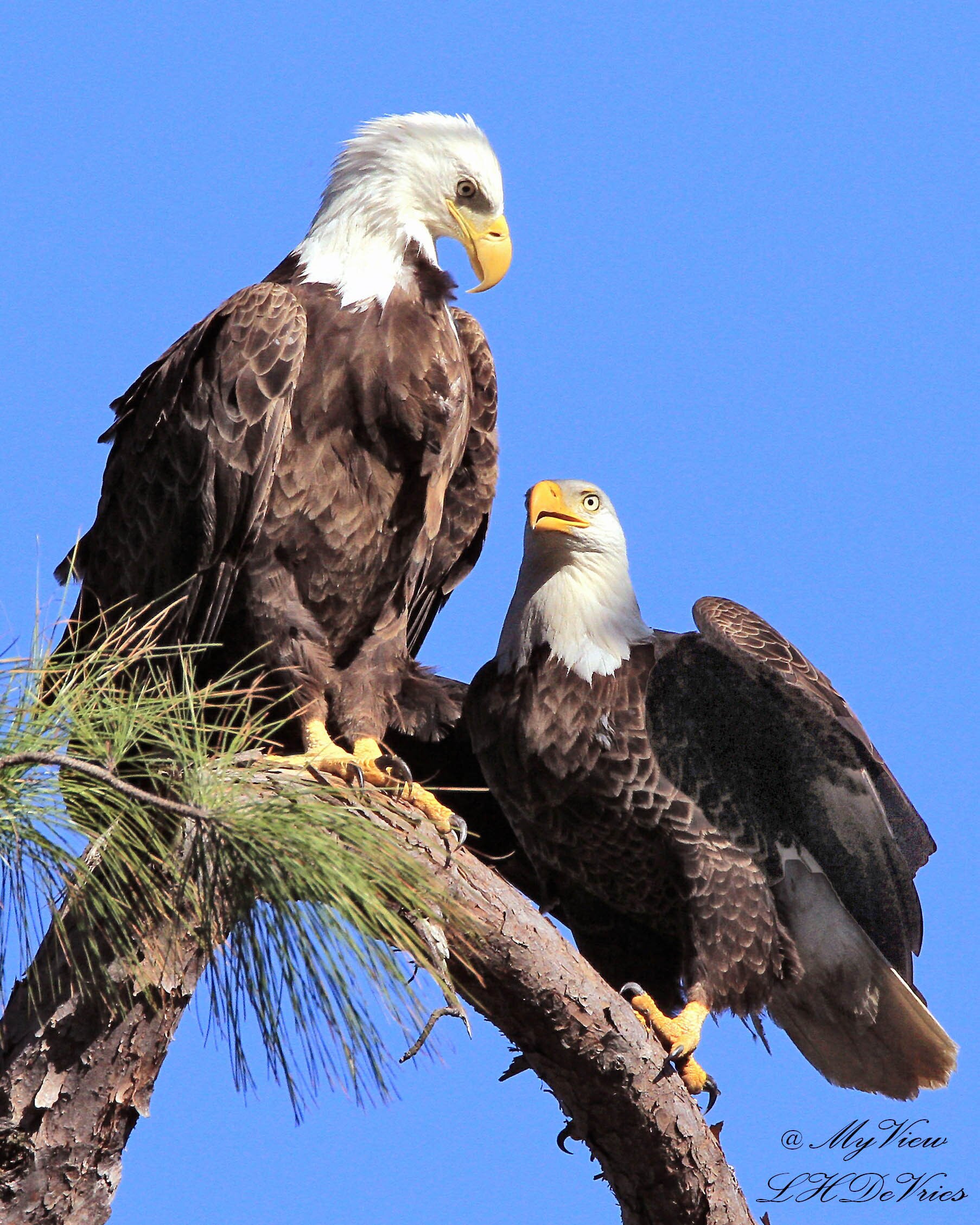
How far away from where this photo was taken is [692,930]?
4.10 metres

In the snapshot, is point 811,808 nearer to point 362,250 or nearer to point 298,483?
point 298,483

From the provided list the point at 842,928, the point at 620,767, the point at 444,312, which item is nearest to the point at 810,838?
the point at 842,928

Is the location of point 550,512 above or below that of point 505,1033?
above

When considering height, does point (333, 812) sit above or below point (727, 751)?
below

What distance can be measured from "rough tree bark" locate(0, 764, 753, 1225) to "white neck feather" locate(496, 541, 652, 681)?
99 centimetres

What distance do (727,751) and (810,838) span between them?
0.33m

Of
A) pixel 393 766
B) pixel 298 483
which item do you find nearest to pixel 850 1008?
pixel 393 766

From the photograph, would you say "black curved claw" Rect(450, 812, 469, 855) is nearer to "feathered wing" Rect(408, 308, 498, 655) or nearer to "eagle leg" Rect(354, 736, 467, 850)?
"eagle leg" Rect(354, 736, 467, 850)

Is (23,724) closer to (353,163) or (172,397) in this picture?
(172,397)

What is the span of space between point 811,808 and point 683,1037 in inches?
28.0

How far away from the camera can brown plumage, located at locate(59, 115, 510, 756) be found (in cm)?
389

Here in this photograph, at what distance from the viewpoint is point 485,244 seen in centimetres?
428

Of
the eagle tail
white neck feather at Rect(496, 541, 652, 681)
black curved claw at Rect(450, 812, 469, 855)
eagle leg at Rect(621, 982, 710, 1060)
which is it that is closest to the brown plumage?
white neck feather at Rect(496, 541, 652, 681)

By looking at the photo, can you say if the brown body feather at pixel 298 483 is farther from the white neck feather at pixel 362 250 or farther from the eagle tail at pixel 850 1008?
the eagle tail at pixel 850 1008
